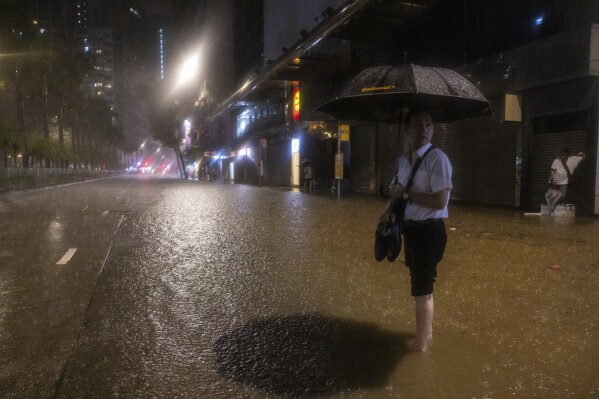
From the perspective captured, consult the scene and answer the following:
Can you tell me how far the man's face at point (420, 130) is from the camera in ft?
11.6

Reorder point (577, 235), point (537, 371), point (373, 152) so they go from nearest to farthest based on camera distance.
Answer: point (537, 371) < point (577, 235) < point (373, 152)

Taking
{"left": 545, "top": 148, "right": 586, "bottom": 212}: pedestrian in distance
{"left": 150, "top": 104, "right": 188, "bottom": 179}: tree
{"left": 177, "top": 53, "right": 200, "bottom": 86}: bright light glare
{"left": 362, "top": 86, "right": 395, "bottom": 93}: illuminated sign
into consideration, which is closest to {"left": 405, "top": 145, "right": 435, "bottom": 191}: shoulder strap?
{"left": 362, "top": 86, "right": 395, "bottom": 93}: illuminated sign

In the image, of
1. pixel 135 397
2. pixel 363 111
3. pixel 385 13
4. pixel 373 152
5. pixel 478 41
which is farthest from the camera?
pixel 373 152

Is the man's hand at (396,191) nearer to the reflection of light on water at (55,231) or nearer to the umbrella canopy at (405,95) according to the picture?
the umbrella canopy at (405,95)

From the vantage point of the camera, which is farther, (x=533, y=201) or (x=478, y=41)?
(x=478, y=41)

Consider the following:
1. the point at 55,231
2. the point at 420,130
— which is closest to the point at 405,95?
the point at 420,130

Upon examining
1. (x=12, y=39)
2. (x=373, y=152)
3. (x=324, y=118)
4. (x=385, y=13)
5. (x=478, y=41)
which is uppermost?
(x=12, y=39)

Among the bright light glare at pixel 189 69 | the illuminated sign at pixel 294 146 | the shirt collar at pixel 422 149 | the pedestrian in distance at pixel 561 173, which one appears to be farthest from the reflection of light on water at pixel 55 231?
the bright light glare at pixel 189 69

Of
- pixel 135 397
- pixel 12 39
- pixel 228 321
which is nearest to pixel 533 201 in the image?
pixel 228 321

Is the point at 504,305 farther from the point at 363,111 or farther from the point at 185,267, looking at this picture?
the point at 185,267

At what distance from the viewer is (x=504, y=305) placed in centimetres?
497

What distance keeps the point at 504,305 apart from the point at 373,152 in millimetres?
18411

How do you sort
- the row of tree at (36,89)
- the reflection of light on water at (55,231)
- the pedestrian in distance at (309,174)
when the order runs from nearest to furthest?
the reflection of light on water at (55,231), the pedestrian in distance at (309,174), the row of tree at (36,89)

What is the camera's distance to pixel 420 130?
355cm
